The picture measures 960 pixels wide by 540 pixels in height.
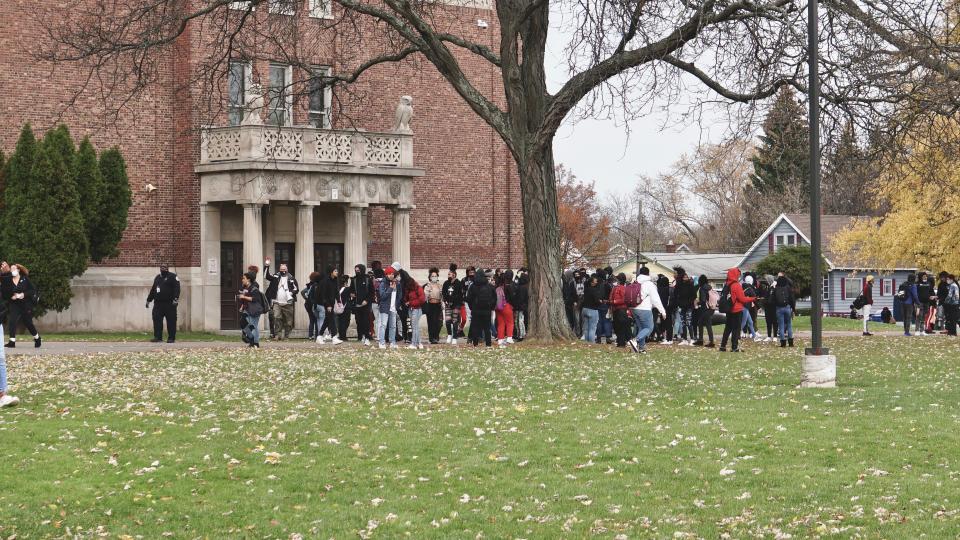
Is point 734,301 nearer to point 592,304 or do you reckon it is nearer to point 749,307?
point 592,304

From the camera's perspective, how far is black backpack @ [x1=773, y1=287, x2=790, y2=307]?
28781 mm

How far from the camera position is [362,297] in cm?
2909

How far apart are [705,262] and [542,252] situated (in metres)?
61.6

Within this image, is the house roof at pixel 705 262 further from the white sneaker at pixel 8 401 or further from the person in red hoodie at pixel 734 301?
the white sneaker at pixel 8 401

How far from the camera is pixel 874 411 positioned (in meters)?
14.5

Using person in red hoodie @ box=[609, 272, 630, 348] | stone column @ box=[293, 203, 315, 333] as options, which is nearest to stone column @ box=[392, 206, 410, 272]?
stone column @ box=[293, 203, 315, 333]

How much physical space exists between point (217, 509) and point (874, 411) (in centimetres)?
777

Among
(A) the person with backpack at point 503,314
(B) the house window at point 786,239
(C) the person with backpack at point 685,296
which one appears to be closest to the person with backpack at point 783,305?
(C) the person with backpack at point 685,296

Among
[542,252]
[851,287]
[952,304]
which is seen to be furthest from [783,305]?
[851,287]

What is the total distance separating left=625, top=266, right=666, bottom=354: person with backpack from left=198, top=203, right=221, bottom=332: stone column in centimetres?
1588

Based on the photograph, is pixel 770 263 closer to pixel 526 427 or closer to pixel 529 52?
pixel 529 52

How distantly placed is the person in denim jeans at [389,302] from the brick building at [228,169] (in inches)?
320

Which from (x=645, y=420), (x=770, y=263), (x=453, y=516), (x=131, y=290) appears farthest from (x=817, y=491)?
(x=770, y=263)

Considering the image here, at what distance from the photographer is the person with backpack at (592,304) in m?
30.0
